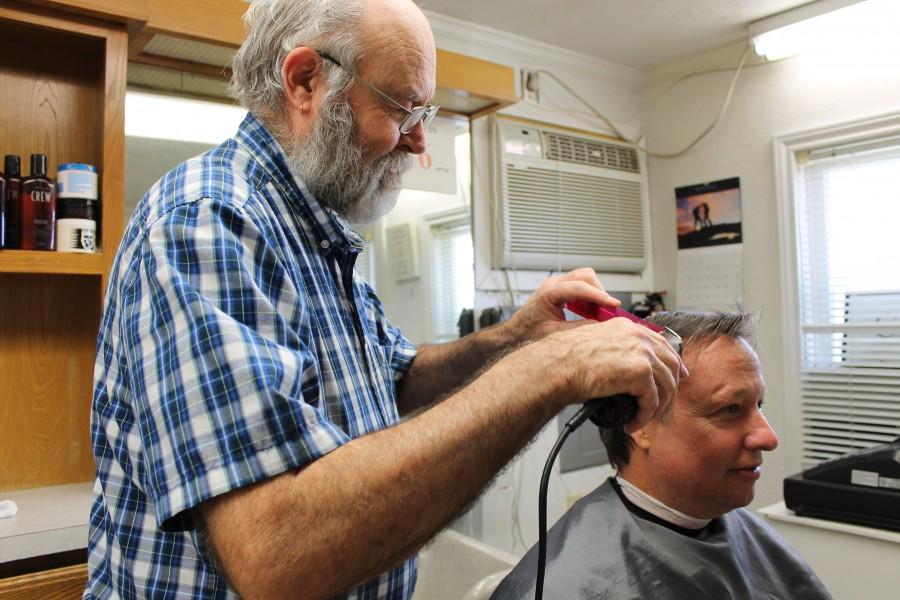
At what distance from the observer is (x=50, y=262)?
70.4 inches

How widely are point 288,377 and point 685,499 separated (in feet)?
3.81

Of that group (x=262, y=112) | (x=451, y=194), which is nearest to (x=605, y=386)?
(x=262, y=112)

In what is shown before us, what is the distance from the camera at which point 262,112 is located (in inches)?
44.6

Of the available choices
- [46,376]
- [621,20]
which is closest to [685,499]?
[46,376]

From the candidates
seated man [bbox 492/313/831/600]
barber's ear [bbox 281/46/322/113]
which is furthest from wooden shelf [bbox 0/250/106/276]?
seated man [bbox 492/313/831/600]

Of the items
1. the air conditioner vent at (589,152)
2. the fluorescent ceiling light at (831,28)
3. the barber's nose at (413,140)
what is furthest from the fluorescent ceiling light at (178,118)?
the fluorescent ceiling light at (831,28)

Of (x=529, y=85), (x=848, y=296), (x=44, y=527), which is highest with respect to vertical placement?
(x=529, y=85)

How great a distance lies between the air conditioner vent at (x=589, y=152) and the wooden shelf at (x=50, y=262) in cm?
223

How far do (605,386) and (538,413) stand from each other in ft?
0.28

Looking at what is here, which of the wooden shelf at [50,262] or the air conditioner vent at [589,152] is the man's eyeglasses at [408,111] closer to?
the wooden shelf at [50,262]

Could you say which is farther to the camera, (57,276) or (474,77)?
(474,77)

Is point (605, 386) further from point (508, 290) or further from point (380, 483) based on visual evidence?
point (508, 290)

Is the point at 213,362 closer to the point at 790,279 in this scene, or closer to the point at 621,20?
the point at 621,20

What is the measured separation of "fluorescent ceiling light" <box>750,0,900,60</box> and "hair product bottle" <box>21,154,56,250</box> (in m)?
2.96
